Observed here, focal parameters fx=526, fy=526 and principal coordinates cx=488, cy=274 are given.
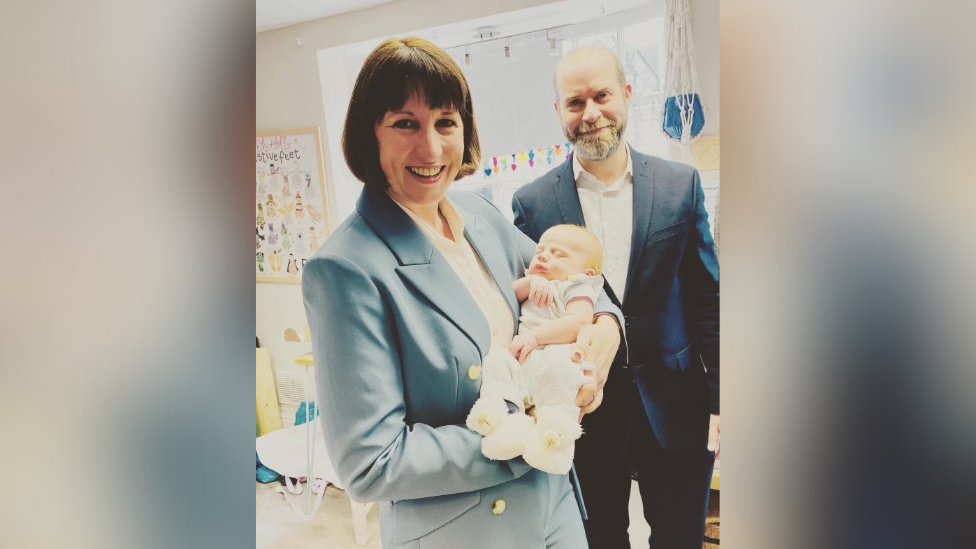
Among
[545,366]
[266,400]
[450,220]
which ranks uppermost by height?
[450,220]

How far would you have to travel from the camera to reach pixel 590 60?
92cm

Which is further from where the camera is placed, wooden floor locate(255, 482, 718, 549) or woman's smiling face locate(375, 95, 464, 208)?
wooden floor locate(255, 482, 718, 549)

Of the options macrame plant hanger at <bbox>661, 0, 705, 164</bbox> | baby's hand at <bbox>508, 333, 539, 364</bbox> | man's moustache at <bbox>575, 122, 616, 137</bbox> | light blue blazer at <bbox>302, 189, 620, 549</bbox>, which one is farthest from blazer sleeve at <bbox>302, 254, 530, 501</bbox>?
macrame plant hanger at <bbox>661, 0, 705, 164</bbox>

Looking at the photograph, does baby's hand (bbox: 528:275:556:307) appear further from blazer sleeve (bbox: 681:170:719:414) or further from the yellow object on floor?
the yellow object on floor

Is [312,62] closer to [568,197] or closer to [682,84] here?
[568,197]

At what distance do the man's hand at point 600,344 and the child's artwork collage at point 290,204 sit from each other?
51 cm

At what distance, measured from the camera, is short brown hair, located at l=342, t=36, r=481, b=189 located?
818mm

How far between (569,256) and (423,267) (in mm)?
267

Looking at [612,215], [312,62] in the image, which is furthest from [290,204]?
[612,215]

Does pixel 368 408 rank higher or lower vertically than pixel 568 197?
lower

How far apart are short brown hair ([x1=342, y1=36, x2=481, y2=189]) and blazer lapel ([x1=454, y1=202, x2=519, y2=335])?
0.17m

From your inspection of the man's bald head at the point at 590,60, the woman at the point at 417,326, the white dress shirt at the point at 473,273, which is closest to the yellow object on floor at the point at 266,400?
the woman at the point at 417,326
